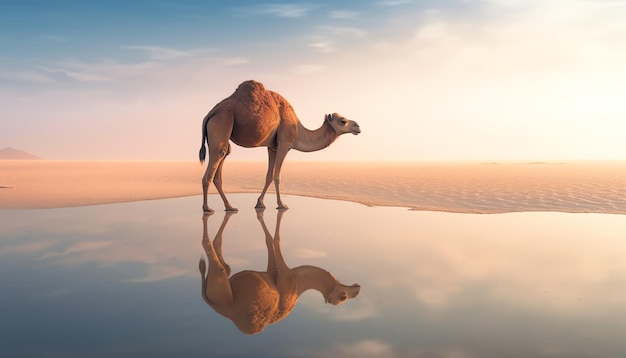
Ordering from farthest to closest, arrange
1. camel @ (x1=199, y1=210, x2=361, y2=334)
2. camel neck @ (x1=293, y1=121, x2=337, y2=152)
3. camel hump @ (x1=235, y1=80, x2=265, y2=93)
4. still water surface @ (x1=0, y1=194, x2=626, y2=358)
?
1. camel neck @ (x1=293, y1=121, x2=337, y2=152)
2. camel hump @ (x1=235, y1=80, x2=265, y2=93)
3. camel @ (x1=199, y1=210, x2=361, y2=334)
4. still water surface @ (x1=0, y1=194, x2=626, y2=358)

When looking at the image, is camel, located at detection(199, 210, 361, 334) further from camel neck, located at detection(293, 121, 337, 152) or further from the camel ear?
camel neck, located at detection(293, 121, 337, 152)

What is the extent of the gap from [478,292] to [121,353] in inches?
126

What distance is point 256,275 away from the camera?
5.10 m

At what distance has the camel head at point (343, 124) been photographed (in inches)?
465

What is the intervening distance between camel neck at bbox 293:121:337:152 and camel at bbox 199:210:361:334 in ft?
20.6

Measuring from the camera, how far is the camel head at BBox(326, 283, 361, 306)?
4258 mm

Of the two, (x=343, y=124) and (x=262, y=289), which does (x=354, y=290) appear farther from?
(x=343, y=124)

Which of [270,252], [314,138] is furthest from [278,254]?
[314,138]

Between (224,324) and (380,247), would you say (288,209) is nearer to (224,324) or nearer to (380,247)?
(380,247)

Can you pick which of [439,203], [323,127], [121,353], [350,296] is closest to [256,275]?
[350,296]

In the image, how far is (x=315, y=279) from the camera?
4984 mm

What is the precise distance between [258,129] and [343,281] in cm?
650

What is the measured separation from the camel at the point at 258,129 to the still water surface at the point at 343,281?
2.25 metres

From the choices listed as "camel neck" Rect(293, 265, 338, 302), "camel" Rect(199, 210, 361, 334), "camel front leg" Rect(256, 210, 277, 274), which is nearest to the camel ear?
"camel" Rect(199, 210, 361, 334)
